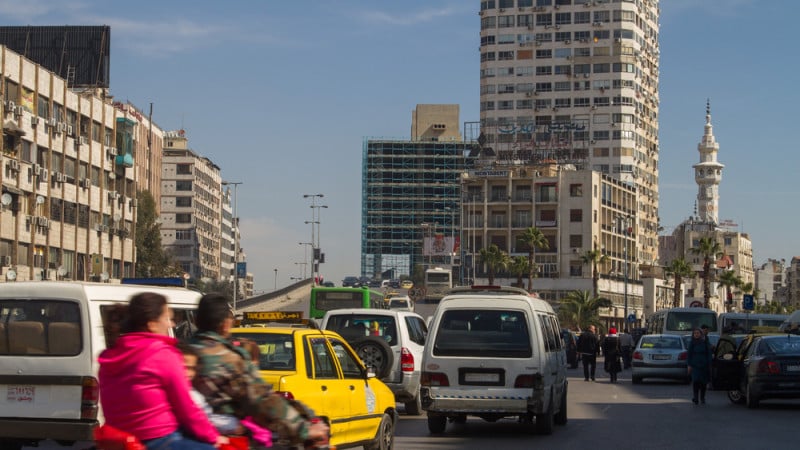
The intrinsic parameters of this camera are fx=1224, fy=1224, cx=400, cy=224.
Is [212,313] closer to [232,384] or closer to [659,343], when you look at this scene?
[232,384]

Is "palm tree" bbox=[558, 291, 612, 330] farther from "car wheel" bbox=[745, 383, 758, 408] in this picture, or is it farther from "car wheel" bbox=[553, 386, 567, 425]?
"car wheel" bbox=[553, 386, 567, 425]

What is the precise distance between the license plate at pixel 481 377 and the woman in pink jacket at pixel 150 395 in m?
11.3

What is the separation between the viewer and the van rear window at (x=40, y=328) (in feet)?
39.1

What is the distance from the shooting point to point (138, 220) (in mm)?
107125

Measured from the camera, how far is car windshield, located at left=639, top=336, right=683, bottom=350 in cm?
3581

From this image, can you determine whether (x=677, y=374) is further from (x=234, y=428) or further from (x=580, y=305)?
(x=580, y=305)

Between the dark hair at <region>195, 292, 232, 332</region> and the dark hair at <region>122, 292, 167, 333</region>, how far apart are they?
43.5 inches

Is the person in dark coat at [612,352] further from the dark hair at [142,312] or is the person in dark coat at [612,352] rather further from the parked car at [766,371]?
the dark hair at [142,312]

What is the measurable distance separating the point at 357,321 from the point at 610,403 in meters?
7.45

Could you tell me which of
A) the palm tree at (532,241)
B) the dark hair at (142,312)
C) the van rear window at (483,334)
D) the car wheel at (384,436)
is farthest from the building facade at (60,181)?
the dark hair at (142,312)

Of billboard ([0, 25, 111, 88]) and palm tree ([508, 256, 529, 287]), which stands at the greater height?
billboard ([0, 25, 111, 88])

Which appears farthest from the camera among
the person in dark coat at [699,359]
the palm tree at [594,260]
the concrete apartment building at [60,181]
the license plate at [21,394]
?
the palm tree at [594,260]

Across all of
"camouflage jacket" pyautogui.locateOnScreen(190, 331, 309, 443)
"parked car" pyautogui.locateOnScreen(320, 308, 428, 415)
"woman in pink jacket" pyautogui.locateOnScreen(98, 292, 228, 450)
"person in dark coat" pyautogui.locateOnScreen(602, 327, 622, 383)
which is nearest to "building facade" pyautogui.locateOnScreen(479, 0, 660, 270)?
"person in dark coat" pyautogui.locateOnScreen(602, 327, 622, 383)

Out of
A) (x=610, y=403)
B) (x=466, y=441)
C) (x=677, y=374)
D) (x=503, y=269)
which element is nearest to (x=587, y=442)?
(x=466, y=441)
